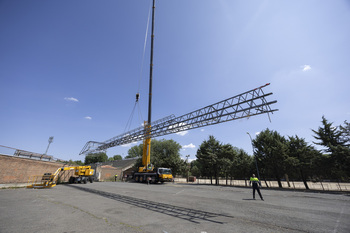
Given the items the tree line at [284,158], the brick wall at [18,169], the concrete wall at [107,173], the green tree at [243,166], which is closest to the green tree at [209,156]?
the tree line at [284,158]

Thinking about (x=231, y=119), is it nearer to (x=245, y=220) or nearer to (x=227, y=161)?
(x=245, y=220)

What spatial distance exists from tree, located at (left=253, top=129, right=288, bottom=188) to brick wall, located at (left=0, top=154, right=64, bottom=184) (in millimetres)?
34532

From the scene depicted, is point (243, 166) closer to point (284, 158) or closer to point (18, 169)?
point (284, 158)

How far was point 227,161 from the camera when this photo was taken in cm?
2922

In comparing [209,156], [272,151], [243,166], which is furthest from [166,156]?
[272,151]

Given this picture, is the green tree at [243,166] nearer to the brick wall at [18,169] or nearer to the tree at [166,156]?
the tree at [166,156]

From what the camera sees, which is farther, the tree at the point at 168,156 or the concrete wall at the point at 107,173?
the tree at the point at 168,156

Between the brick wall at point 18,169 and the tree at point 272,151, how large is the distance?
113 feet

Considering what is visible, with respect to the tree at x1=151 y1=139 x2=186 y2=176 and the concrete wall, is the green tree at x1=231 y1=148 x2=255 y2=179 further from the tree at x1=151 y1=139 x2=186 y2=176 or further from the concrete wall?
the concrete wall

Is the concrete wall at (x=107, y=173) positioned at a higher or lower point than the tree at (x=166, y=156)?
lower

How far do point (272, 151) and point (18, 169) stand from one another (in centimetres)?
3579

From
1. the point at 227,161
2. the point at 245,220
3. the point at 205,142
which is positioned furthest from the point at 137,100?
the point at 245,220

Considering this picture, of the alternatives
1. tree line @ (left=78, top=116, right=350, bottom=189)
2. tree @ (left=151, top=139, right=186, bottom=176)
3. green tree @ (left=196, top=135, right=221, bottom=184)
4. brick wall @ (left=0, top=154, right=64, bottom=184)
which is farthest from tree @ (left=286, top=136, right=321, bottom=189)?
brick wall @ (left=0, top=154, right=64, bottom=184)

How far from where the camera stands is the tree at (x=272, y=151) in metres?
22.6
